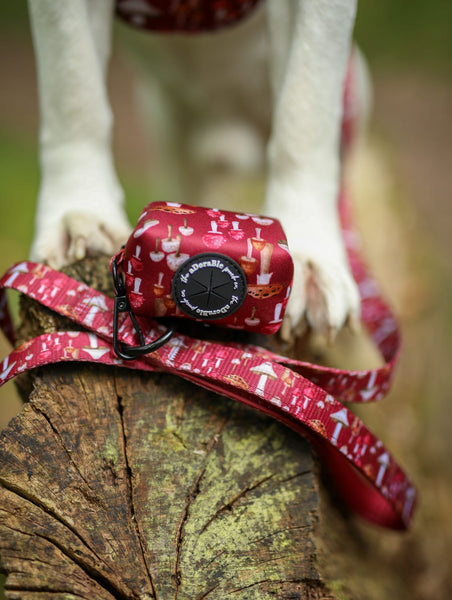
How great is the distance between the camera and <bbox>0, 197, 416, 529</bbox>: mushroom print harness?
574mm

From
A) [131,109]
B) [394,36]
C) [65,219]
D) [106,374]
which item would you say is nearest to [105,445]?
[106,374]

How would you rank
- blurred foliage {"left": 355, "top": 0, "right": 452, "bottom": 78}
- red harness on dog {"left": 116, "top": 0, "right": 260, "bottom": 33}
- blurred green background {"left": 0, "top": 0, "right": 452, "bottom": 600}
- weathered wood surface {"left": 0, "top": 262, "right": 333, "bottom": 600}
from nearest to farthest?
weathered wood surface {"left": 0, "top": 262, "right": 333, "bottom": 600} < red harness on dog {"left": 116, "top": 0, "right": 260, "bottom": 33} < blurred green background {"left": 0, "top": 0, "right": 452, "bottom": 600} < blurred foliage {"left": 355, "top": 0, "right": 452, "bottom": 78}

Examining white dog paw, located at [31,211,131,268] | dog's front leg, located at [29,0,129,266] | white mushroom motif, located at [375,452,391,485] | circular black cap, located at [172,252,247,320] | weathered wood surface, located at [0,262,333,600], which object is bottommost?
weathered wood surface, located at [0,262,333,600]

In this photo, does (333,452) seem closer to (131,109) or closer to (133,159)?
(133,159)

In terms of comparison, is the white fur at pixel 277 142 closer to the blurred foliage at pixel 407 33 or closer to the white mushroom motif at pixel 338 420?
the white mushroom motif at pixel 338 420

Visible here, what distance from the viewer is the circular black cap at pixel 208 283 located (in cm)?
57

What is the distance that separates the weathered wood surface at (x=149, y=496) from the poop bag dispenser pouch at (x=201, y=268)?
0.31 ft

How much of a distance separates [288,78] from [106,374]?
490 millimetres

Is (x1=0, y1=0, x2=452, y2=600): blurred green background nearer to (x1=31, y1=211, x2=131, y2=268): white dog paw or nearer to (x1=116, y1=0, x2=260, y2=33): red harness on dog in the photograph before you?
(x1=31, y1=211, x2=131, y2=268): white dog paw

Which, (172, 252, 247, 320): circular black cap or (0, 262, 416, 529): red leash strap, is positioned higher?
(172, 252, 247, 320): circular black cap

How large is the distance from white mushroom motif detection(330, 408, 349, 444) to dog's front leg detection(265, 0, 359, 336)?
13 centimetres

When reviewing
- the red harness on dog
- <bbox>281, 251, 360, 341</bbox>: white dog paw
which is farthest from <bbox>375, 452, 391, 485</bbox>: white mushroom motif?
the red harness on dog

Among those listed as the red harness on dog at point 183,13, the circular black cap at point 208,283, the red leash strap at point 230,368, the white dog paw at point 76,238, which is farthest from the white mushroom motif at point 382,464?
the red harness on dog at point 183,13

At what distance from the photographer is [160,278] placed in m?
→ 0.58
